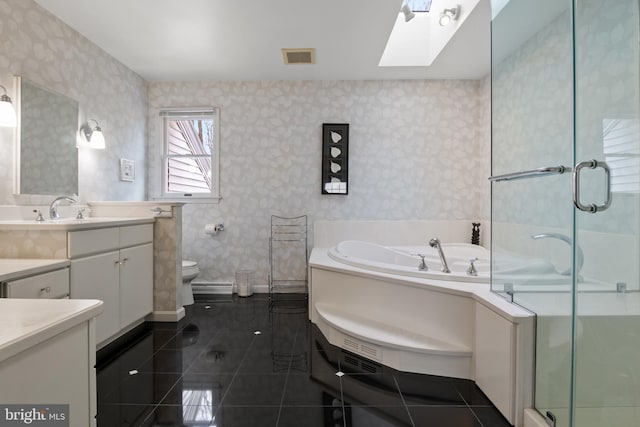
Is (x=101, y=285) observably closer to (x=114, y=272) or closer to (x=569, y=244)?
(x=114, y=272)

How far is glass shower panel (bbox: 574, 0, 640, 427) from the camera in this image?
119cm

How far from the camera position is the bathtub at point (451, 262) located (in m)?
1.58

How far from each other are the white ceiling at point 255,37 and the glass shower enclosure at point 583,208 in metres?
1.22

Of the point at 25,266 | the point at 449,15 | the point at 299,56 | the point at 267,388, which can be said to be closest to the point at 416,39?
the point at 449,15

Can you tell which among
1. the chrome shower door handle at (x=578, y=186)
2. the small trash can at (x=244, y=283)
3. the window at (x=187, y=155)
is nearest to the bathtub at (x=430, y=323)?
the chrome shower door handle at (x=578, y=186)

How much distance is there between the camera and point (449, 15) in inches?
107

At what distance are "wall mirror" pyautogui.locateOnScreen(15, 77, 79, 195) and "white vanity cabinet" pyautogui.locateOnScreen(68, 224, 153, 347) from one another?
2.07 ft

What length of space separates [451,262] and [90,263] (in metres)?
2.80

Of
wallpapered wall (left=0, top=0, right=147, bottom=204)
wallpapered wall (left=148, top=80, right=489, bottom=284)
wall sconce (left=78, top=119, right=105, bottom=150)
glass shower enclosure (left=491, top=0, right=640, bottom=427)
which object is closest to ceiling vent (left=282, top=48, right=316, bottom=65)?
wallpapered wall (left=148, top=80, right=489, bottom=284)

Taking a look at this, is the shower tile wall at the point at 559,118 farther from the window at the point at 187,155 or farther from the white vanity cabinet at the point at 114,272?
the window at the point at 187,155

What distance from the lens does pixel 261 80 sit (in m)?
3.66

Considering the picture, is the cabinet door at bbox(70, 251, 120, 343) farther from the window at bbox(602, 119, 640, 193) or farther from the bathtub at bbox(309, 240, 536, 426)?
the window at bbox(602, 119, 640, 193)

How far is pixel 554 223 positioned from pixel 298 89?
2.90 metres

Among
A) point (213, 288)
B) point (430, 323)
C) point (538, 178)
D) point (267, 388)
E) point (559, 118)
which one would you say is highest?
point (559, 118)
